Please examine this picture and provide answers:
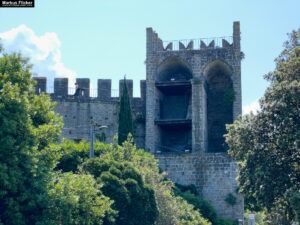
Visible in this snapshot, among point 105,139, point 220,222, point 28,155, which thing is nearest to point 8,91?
point 28,155

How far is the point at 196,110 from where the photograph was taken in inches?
1795

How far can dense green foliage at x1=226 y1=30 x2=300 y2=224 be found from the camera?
25891mm

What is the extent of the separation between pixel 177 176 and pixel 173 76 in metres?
8.39

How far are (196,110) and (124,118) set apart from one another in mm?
5133

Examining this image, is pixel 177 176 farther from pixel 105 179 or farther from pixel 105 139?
pixel 105 179

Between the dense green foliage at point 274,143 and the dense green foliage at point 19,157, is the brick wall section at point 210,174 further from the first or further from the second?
the dense green foliage at point 19,157

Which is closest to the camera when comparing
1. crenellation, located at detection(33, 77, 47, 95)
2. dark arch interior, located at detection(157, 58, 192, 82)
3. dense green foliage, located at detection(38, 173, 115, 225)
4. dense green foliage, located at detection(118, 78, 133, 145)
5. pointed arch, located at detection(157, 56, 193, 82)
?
dense green foliage, located at detection(38, 173, 115, 225)

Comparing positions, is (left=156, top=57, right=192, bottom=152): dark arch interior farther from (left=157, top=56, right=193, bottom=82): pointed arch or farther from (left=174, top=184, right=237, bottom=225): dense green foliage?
(left=174, top=184, right=237, bottom=225): dense green foliage

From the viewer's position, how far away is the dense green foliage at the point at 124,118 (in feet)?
140

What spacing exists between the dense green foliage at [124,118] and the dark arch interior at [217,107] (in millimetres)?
6692

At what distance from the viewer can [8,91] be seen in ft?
67.8

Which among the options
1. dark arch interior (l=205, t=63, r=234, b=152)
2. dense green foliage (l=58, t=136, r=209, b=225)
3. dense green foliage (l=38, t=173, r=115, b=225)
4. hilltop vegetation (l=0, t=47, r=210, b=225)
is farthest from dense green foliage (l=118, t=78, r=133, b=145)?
dense green foliage (l=38, t=173, r=115, b=225)

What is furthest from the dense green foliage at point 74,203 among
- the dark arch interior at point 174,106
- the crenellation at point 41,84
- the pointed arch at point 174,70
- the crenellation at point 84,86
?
the crenellation at point 41,84

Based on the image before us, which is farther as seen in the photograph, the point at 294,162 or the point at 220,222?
the point at 220,222
